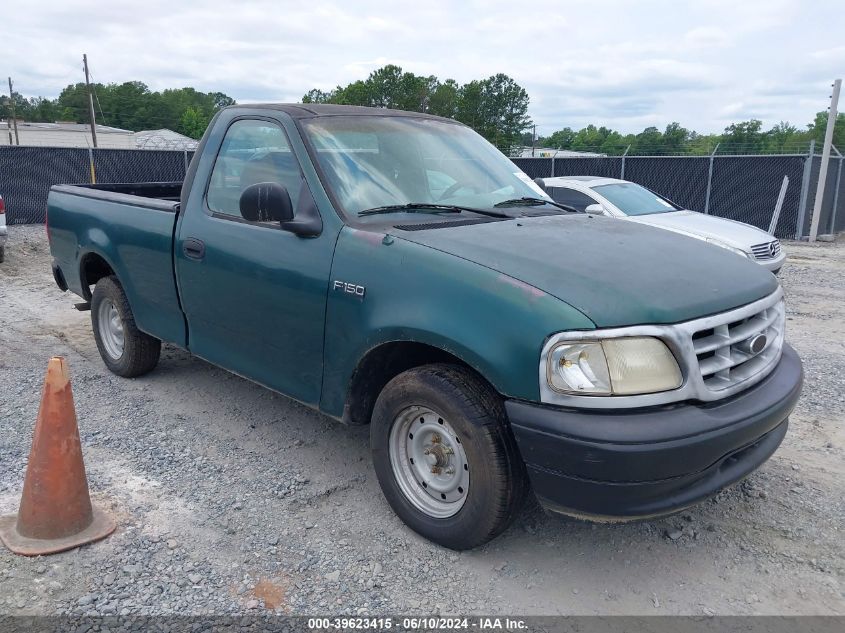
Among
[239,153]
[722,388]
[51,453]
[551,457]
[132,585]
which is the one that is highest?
[239,153]

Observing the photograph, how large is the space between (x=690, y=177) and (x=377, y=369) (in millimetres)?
15723

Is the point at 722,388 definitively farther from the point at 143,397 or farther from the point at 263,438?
the point at 143,397

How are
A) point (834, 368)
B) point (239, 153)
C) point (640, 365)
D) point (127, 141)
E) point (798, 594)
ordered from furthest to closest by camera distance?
point (127, 141) < point (834, 368) < point (239, 153) < point (798, 594) < point (640, 365)

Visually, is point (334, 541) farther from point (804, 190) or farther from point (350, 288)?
point (804, 190)

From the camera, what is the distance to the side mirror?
3.40 metres

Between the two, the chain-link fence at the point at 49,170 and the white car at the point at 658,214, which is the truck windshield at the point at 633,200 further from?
the chain-link fence at the point at 49,170

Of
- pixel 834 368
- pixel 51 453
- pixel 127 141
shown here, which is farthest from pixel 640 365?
pixel 127 141

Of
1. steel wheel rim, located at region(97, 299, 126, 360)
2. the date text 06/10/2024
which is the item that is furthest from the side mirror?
steel wheel rim, located at region(97, 299, 126, 360)

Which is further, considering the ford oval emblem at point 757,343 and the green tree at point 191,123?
the green tree at point 191,123

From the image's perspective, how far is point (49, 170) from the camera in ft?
53.3

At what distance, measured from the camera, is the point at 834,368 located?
5844 millimetres

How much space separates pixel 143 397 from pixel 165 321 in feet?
2.62

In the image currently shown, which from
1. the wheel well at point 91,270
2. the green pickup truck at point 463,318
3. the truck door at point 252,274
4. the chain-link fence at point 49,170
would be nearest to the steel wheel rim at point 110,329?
the wheel well at point 91,270

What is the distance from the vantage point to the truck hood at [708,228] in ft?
28.9
